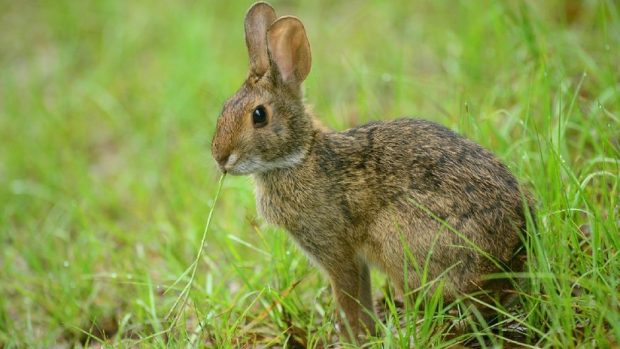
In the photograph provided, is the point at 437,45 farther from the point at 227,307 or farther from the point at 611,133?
the point at 227,307

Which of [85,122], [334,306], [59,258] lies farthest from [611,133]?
[85,122]

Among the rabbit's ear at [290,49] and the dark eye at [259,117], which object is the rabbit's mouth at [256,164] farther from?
the rabbit's ear at [290,49]

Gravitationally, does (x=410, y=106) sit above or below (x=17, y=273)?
above

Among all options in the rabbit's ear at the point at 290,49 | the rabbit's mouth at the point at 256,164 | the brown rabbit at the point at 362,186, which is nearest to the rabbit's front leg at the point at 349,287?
the brown rabbit at the point at 362,186

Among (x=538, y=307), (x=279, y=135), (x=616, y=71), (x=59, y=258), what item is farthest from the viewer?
(x=59, y=258)

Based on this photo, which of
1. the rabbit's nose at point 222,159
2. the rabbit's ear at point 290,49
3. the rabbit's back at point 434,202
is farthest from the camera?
the rabbit's ear at point 290,49

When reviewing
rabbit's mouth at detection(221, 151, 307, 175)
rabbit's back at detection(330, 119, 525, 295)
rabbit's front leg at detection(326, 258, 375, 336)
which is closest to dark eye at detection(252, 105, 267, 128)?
rabbit's mouth at detection(221, 151, 307, 175)

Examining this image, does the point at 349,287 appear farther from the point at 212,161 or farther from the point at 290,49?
the point at 290,49
